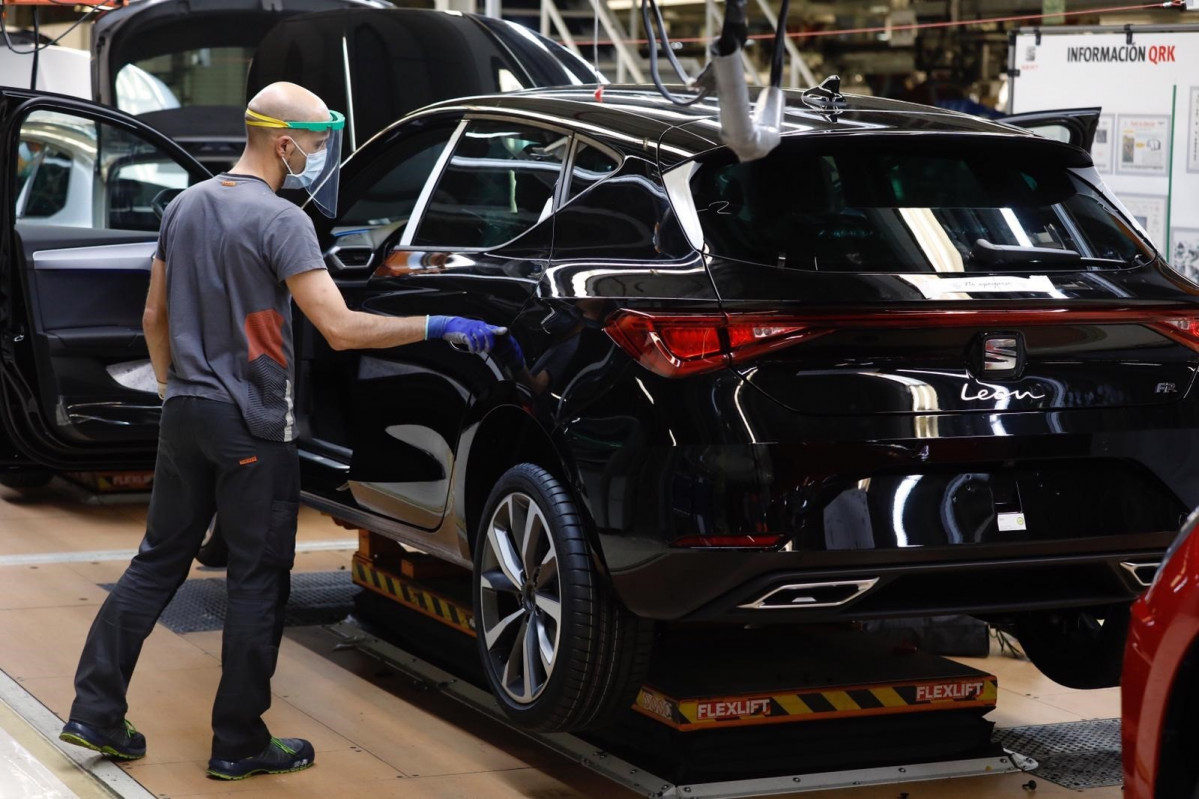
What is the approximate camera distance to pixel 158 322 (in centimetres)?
470

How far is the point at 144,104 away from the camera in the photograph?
33.6 ft

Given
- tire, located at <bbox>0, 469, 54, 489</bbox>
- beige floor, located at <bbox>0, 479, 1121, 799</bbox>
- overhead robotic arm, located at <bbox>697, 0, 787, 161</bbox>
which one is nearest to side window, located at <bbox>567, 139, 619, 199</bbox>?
overhead robotic arm, located at <bbox>697, 0, 787, 161</bbox>

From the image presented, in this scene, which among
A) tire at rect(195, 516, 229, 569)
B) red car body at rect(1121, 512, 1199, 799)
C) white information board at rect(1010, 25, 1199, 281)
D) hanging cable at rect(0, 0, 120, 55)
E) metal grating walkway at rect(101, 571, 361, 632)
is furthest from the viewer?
hanging cable at rect(0, 0, 120, 55)

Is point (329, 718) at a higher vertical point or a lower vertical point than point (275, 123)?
lower

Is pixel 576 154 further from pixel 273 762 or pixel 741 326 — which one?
pixel 273 762

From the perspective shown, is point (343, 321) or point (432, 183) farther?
point (432, 183)

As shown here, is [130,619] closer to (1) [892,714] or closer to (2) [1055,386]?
(1) [892,714]

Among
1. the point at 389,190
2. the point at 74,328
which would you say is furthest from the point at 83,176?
the point at 389,190

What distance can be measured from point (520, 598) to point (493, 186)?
4.13ft

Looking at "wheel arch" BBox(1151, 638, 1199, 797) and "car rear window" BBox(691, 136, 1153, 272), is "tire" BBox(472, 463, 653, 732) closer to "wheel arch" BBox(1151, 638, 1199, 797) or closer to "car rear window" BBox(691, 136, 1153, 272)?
"car rear window" BBox(691, 136, 1153, 272)

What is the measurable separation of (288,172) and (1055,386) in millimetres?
2108

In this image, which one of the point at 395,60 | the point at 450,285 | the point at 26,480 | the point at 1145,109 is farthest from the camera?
the point at 26,480

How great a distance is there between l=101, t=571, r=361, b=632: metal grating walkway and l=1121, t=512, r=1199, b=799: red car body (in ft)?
12.2

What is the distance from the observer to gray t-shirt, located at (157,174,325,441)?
14.8 ft
